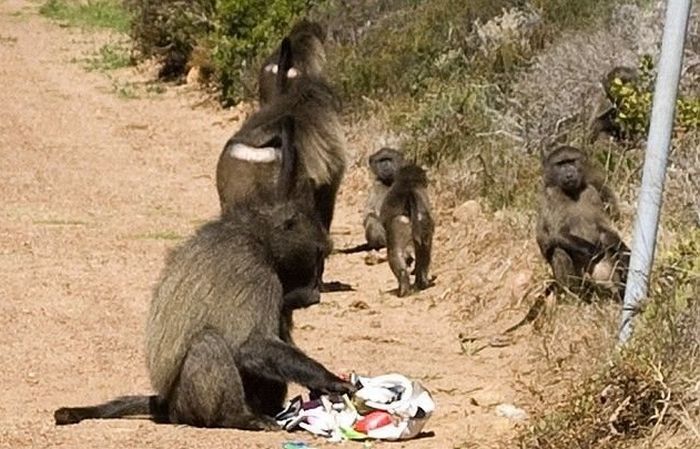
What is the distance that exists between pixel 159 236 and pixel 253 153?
6.06ft

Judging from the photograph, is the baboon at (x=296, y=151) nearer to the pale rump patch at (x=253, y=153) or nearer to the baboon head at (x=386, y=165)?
the pale rump patch at (x=253, y=153)

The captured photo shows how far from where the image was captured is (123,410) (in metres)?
7.50

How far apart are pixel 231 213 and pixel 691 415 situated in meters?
2.44

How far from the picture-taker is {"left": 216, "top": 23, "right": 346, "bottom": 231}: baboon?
10727 millimetres

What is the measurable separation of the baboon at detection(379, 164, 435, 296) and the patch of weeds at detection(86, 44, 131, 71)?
12211 mm

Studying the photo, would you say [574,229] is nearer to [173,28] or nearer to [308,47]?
[308,47]

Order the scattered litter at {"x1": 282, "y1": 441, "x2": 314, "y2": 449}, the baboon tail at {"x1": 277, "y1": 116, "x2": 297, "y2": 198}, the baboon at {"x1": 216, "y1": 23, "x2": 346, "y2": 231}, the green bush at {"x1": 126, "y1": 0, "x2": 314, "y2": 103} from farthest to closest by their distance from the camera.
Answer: the green bush at {"x1": 126, "y1": 0, "x2": 314, "y2": 103}
the baboon at {"x1": 216, "y1": 23, "x2": 346, "y2": 231}
the baboon tail at {"x1": 277, "y1": 116, "x2": 297, "y2": 198}
the scattered litter at {"x1": 282, "y1": 441, "x2": 314, "y2": 449}

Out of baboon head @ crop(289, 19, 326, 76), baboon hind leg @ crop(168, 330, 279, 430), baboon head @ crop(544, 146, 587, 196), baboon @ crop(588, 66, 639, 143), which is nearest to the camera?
baboon hind leg @ crop(168, 330, 279, 430)

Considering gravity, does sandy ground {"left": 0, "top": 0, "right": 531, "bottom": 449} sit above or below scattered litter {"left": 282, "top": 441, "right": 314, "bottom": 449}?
below

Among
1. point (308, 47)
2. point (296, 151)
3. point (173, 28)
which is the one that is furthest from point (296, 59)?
point (173, 28)

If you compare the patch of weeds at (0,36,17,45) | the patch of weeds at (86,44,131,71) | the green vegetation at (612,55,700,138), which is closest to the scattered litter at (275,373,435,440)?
the green vegetation at (612,55,700,138)

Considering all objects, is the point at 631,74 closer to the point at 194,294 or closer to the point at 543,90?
the point at 543,90

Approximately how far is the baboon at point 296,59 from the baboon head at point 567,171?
2.77m

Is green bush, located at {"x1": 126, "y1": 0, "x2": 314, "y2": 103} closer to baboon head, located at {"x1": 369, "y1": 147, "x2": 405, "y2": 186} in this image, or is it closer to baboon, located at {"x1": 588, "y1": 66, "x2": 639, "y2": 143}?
baboon head, located at {"x1": 369, "y1": 147, "x2": 405, "y2": 186}
